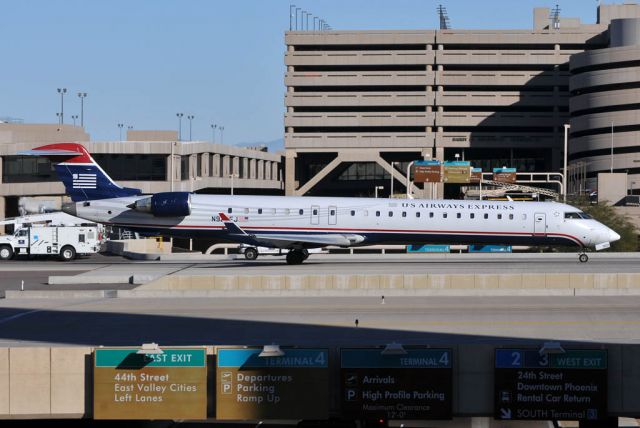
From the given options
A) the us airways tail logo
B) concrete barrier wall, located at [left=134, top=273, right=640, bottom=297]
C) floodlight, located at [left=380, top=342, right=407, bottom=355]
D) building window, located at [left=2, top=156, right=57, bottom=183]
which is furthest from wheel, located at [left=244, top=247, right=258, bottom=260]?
Answer: building window, located at [left=2, top=156, right=57, bottom=183]

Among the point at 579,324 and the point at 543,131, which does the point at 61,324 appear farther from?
the point at 543,131

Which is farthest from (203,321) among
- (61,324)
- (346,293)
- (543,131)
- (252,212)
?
(543,131)

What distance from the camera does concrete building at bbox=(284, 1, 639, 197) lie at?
125625 mm

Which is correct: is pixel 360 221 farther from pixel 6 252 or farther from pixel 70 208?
pixel 6 252

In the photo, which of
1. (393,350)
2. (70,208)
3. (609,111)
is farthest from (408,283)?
(609,111)

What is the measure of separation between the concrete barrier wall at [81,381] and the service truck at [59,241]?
3786 cm

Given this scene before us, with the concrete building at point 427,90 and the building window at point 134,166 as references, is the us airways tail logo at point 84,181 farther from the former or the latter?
the concrete building at point 427,90

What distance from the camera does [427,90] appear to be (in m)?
126

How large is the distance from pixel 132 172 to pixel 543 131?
194 ft

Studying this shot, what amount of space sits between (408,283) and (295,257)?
12573 millimetres

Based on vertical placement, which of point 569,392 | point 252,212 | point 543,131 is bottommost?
point 569,392

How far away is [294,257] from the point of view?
44594 millimetres

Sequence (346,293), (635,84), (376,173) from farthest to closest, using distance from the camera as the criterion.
Answer: (376,173) < (635,84) < (346,293)

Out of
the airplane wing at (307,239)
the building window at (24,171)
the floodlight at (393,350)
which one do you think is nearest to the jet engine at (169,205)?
the airplane wing at (307,239)
